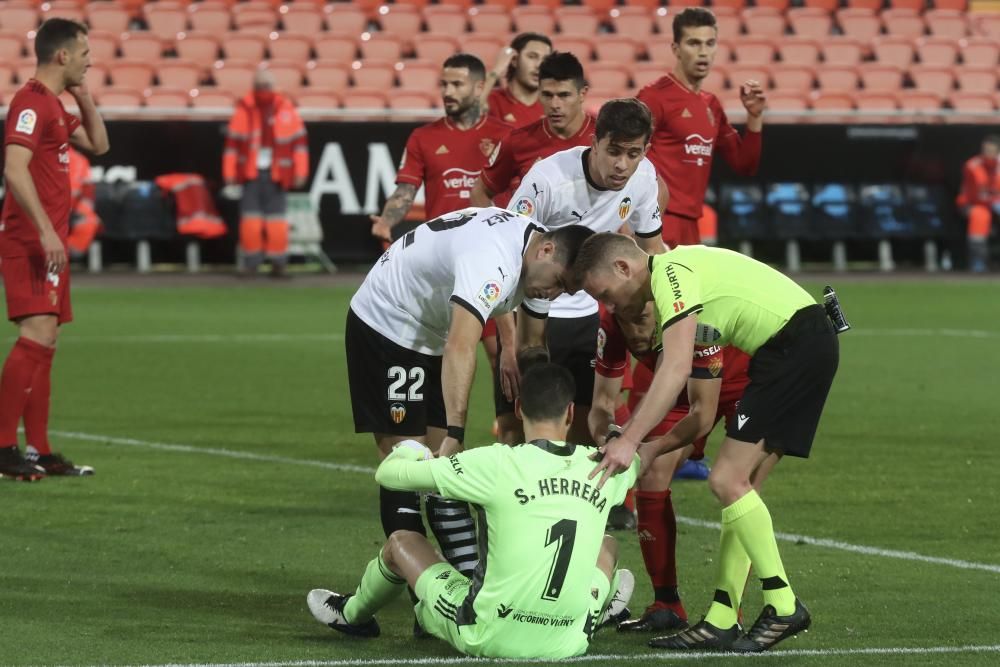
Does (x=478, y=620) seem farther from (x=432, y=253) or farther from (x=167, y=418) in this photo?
(x=167, y=418)

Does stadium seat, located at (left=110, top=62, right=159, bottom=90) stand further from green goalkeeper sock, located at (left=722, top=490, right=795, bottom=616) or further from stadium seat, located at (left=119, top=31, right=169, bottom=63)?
green goalkeeper sock, located at (left=722, top=490, right=795, bottom=616)

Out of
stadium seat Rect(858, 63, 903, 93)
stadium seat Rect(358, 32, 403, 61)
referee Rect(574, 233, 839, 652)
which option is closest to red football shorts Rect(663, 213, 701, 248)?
referee Rect(574, 233, 839, 652)

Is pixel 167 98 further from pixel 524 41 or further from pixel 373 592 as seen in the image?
pixel 373 592

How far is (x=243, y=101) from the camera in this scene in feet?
70.1

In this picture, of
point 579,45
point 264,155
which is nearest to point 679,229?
point 264,155

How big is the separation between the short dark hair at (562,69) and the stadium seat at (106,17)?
18.4 metres

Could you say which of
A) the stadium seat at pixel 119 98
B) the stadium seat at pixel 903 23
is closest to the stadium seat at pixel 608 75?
the stadium seat at pixel 903 23

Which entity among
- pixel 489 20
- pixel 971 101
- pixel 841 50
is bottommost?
pixel 971 101

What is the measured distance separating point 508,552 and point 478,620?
27cm

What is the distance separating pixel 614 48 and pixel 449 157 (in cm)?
1601

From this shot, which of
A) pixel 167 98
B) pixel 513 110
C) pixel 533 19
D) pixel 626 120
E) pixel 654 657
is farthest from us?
pixel 533 19

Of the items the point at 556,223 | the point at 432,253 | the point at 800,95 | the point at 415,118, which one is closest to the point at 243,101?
the point at 415,118

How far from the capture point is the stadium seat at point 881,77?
26625mm

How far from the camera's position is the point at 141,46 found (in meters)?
25.2
